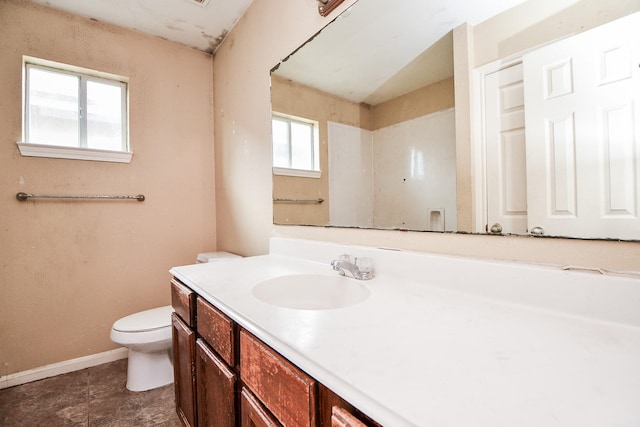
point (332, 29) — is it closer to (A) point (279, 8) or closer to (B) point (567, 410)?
(A) point (279, 8)

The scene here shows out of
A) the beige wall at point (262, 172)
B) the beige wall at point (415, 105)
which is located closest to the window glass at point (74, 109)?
the beige wall at point (262, 172)

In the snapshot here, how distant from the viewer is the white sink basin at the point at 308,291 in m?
1.00

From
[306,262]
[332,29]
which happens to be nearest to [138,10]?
[332,29]

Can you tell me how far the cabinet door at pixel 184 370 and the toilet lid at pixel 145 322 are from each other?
447 mm

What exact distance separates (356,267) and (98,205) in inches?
76.8

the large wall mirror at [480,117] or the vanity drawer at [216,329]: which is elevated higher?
the large wall mirror at [480,117]

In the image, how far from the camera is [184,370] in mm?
1169

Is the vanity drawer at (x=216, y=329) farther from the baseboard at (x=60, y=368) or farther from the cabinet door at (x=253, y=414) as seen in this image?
the baseboard at (x=60, y=368)

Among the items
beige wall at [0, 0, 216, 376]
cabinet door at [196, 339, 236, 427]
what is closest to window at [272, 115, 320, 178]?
cabinet door at [196, 339, 236, 427]

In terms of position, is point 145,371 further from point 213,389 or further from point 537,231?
point 537,231

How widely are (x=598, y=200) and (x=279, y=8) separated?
1.71 meters

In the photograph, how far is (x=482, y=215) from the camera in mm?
792

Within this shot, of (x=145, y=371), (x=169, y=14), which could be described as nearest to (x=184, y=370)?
(x=145, y=371)

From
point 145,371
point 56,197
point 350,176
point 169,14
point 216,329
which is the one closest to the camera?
point 216,329
